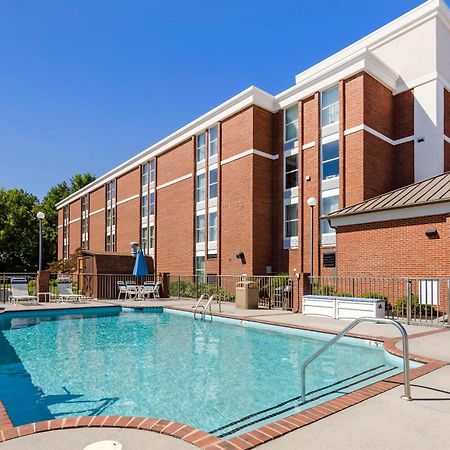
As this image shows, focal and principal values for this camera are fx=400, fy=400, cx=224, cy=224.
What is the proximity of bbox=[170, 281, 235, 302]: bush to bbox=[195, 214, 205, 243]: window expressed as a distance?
3.61 m

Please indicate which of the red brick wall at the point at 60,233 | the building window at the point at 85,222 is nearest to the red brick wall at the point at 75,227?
the building window at the point at 85,222

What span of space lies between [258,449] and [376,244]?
43.2 feet

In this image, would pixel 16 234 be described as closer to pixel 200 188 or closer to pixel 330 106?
pixel 200 188

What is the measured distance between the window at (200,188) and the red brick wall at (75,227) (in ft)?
84.7

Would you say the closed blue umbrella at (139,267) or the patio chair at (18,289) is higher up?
the closed blue umbrella at (139,267)

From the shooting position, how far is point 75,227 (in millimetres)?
49688

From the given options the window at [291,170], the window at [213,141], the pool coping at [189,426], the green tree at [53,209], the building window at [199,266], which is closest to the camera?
the pool coping at [189,426]

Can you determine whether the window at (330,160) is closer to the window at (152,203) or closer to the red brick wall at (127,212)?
the window at (152,203)

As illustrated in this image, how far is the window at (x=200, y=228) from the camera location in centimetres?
2669

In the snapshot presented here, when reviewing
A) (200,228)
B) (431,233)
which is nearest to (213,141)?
(200,228)

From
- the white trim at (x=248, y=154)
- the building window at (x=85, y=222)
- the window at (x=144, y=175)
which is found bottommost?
the building window at (x=85, y=222)

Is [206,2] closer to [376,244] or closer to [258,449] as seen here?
[376,244]

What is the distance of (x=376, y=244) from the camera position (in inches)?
600

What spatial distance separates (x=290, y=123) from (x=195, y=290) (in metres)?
11.0
